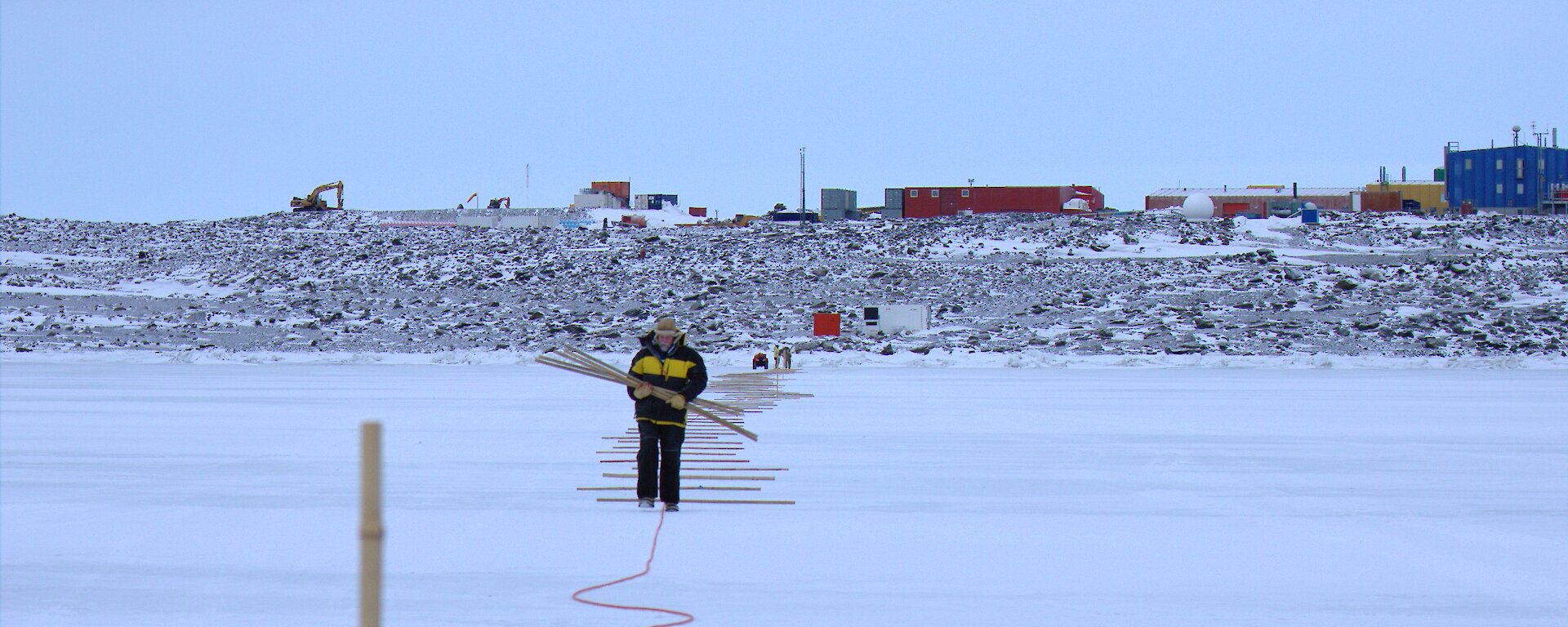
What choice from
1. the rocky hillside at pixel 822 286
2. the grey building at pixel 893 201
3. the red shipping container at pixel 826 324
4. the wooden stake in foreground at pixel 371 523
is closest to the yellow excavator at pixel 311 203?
the rocky hillside at pixel 822 286

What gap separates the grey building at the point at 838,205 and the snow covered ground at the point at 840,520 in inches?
2268

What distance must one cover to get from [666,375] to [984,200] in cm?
6458

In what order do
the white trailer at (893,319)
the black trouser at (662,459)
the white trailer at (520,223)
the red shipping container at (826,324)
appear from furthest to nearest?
1. the white trailer at (520,223)
2. the white trailer at (893,319)
3. the red shipping container at (826,324)
4. the black trouser at (662,459)

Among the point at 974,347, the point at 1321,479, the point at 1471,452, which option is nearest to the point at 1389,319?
the point at 974,347

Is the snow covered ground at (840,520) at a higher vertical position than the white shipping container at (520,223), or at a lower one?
lower

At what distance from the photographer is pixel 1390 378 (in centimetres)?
2877

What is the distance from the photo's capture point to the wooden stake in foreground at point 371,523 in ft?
10.7

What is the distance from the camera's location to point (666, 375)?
9.99 metres

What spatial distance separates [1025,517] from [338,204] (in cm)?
8419

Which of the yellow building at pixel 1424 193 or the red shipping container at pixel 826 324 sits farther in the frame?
the yellow building at pixel 1424 193

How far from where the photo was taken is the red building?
72625mm

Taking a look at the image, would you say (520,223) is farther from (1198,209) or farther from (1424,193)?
(1424,193)

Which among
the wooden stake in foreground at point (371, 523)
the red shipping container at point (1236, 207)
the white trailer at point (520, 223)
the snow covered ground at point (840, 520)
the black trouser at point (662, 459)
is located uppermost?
the red shipping container at point (1236, 207)

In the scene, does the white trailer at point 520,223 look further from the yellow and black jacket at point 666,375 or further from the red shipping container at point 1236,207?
the yellow and black jacket at point 666,375
